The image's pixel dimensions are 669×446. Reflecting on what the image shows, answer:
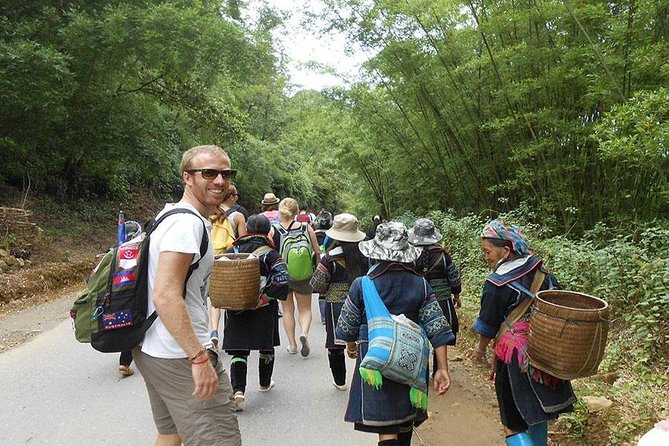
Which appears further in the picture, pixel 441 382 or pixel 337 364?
pixel 337 364

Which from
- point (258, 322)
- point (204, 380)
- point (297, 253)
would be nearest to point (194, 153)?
point (204, 380)

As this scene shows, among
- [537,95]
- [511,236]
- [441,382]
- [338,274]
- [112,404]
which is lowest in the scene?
[112,404]

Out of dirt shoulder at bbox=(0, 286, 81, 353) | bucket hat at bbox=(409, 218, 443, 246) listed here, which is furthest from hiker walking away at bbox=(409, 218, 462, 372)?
dirt shoulder at bbox=(0, 286, 81, 353)

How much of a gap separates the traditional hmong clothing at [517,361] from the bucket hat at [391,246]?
51 cm

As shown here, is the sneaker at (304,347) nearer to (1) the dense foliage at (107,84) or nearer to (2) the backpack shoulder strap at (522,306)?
(2) the backpack shoulder strap at (522,306)

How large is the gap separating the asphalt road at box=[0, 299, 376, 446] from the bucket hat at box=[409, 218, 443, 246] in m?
1.47

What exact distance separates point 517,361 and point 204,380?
1583 mm

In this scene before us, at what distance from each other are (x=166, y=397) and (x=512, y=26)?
711 cm

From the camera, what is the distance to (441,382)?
2.31 meters

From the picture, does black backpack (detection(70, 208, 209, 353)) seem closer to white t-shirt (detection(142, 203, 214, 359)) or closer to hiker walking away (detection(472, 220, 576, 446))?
white t-shirt (detection(142, 203, 214, 359))

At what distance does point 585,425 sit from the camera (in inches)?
117

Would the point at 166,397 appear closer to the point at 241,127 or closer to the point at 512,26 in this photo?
the point at 512,26

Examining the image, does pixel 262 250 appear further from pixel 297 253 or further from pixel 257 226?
pixel 297 253

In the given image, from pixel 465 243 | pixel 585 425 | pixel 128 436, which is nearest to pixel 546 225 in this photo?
pixel 465 243
